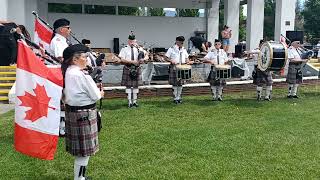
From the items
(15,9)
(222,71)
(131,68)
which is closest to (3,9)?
(15,9)

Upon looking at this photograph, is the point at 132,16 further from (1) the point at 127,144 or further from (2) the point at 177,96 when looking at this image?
(1) the point at 127,144

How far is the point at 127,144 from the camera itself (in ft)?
19.9

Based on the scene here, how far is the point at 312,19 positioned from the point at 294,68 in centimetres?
2827

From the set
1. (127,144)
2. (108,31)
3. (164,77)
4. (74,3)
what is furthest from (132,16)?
(127,144)

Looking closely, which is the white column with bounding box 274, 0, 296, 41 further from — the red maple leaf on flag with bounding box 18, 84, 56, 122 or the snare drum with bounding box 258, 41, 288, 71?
the red maple leaf on flag with bounding box 18, 84, 56, 122

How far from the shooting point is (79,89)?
4.11 meters

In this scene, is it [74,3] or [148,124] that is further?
[74,3]

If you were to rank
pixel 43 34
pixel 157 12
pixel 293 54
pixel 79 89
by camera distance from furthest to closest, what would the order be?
pixel 157 12
pixel 293 54
pixel 43 34
pixel 79 89

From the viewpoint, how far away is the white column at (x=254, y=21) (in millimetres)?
17047

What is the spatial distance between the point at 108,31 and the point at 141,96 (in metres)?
11.0

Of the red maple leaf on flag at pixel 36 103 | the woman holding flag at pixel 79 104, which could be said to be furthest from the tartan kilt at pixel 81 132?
the red maple leaf on flag at pixel 36 103

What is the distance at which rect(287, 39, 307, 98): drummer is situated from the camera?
10508mm

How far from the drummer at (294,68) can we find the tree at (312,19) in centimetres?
2692

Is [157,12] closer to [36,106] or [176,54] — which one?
[176,54]
